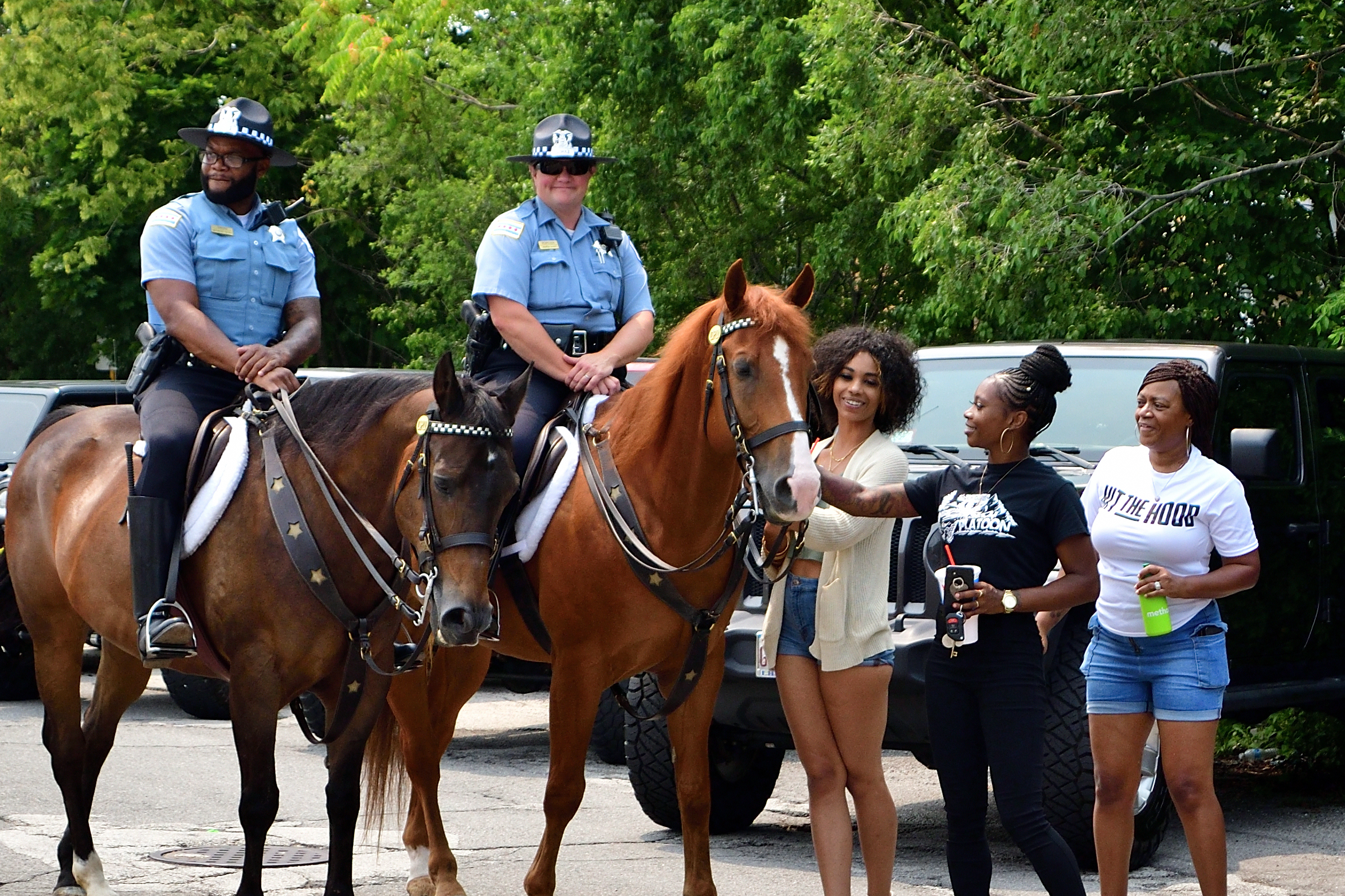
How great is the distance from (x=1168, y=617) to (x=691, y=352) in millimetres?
1753

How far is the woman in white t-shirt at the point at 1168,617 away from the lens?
5020 millimetres

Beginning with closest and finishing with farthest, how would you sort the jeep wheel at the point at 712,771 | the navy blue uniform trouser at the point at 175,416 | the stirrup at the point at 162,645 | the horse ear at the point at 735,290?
the horse ear at the point at 735,290, the stirrup at the point at 162,645, the navy blue uniform trouser at the point at 175,416, the jeep wheel at the point at 712,771

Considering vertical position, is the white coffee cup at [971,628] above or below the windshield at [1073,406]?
below

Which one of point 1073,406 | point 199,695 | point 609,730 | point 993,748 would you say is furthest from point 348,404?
point 199,695

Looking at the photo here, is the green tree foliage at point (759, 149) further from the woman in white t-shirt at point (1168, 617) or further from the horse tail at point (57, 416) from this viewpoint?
the horse tail at point (57, 416)

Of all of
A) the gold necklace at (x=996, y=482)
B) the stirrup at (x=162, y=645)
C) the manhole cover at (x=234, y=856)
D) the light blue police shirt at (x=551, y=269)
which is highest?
the light blue police shirt at (x=551, y=269)

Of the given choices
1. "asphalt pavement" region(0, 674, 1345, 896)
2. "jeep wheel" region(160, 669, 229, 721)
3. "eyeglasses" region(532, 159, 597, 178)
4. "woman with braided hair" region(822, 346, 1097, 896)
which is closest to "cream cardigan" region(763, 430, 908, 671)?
"woman with braided hair" region(822, 346, 1097, 896)

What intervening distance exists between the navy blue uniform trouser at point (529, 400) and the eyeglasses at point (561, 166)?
2.42 feet

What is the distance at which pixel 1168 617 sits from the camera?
5031 mm

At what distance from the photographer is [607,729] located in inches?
351

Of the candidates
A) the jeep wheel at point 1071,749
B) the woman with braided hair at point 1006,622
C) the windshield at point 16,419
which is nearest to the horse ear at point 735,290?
the woman with braided hair at point 1006,622

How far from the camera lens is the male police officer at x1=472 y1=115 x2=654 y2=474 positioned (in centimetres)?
599

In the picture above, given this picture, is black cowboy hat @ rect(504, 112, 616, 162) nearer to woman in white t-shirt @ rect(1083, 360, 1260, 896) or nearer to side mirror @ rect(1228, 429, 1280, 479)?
woman in white t-shirt @ rect(1083, 360, 1260, 896)

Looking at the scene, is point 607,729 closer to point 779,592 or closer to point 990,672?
point 779,592
